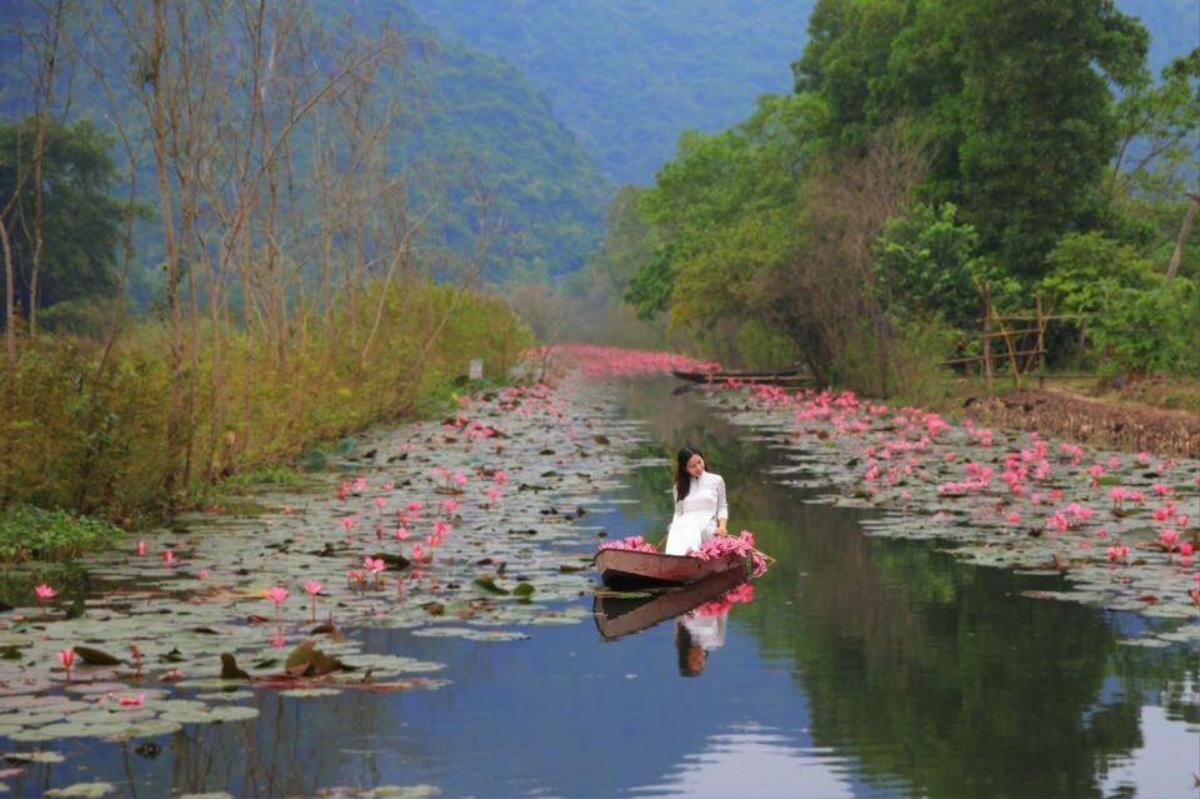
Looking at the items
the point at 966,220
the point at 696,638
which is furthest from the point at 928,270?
the point at 696,638

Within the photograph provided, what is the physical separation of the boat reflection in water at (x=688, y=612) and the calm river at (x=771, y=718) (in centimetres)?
14

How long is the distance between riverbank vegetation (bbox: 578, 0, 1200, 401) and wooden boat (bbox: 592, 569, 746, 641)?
20472 mm

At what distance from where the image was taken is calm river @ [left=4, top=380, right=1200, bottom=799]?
7953 mm

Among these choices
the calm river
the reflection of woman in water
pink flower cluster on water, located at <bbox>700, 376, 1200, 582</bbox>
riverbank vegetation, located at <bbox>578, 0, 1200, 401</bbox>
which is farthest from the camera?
riverbank vegetation, located at <bbox>578, 0, 1200, 401</bbox>

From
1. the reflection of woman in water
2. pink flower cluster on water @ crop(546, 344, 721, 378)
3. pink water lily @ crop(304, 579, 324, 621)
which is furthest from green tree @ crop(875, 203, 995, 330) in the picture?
pink water lily @ crop(304, 579, 324, 621)

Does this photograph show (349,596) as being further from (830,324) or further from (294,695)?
(830,324)

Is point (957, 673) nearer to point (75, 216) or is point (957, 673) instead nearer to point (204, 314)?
point (204, 314)

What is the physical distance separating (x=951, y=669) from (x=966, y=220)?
36.5 m

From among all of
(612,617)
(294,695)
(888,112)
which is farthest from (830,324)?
(294,695)

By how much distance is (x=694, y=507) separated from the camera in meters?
14.8

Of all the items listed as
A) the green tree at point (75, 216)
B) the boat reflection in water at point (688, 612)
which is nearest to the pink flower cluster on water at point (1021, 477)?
the boat reflection in water at point (688, 612)

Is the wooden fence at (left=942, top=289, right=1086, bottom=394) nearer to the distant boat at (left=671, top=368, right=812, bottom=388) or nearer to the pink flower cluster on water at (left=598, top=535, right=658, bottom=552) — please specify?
the distant boat at (left=671, top=368, right=812, bottom=388)

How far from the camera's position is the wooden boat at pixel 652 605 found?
1236 cm

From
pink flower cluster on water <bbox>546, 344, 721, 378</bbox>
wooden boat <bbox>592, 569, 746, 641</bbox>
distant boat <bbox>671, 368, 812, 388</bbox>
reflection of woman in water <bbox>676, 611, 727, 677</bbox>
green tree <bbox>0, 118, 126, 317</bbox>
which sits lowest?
reflection of woman in water <bbox>676, 611, 727, 677</bbox>
